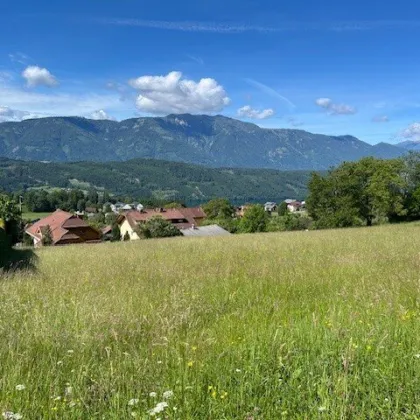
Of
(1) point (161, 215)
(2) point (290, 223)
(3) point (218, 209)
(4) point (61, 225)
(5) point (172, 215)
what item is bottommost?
(5) point (172, 215)

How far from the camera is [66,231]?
213 ft

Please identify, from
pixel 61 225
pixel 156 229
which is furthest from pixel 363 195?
pixel 61 225

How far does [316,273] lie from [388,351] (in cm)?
408

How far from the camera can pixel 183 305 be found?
213 inches

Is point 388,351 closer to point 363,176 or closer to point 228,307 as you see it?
point 228,307

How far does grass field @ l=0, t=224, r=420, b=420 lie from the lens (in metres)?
2.75

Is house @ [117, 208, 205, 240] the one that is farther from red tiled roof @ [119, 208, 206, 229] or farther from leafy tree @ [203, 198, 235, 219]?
leafy tree @ [203, 198, 235, 219]

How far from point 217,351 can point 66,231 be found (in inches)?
2584

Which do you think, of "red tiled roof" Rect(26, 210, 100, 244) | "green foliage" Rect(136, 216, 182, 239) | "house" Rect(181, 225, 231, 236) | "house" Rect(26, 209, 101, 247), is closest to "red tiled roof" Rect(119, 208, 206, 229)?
"house" Rect(26, 209, 101, 247)

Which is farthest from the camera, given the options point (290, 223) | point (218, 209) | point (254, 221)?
point (218, 209)

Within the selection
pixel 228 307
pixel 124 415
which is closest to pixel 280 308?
pixel 228 307

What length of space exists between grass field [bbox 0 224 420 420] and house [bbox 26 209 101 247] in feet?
200

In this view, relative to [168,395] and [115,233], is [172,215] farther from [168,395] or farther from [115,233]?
[168,395]

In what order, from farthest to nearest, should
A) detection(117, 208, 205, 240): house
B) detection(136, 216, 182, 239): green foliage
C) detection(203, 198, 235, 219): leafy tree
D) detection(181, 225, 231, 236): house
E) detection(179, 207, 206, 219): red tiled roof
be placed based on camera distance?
1. detection(203, 198, 235, 219): leafy tree
2. detection(179, 207, 206, 219): red tiled roof
3. detection(117, 208, 205, 240): house
4. detection(181, 225, 231, 236): house
5. detection(136, 216, 182, 239): green foliage
